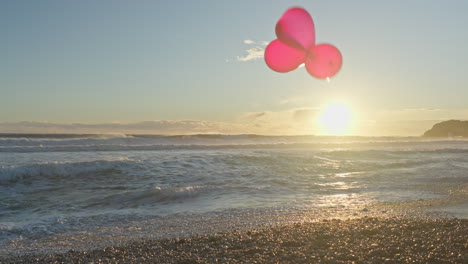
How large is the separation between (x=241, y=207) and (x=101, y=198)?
3398 millimetres

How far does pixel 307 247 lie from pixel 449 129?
225ft

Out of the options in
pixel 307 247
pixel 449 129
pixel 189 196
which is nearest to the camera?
pixel 307 247

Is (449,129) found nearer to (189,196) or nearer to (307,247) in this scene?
(189,196)

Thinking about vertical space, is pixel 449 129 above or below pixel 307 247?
above

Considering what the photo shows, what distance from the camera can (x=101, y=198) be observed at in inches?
339

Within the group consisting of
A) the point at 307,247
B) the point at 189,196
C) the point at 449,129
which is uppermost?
the point at 449,129

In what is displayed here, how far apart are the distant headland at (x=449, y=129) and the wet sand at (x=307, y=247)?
213 feet

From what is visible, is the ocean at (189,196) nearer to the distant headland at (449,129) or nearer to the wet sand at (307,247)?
the wet sand at (307,247)

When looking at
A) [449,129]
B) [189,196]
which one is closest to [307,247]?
[189,196]

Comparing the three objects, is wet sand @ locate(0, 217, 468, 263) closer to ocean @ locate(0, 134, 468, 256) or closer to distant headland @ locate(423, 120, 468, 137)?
ocean @ locate(0, 134, 468, 256)

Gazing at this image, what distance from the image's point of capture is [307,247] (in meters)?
4.59

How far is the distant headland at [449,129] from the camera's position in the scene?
6132 cm

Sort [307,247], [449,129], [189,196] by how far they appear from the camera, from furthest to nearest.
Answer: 1. [449,129]
2. [189,196]
3. [307,247]

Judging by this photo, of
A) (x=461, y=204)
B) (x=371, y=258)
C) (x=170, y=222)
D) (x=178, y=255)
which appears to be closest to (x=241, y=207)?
(x=170, y=222)
